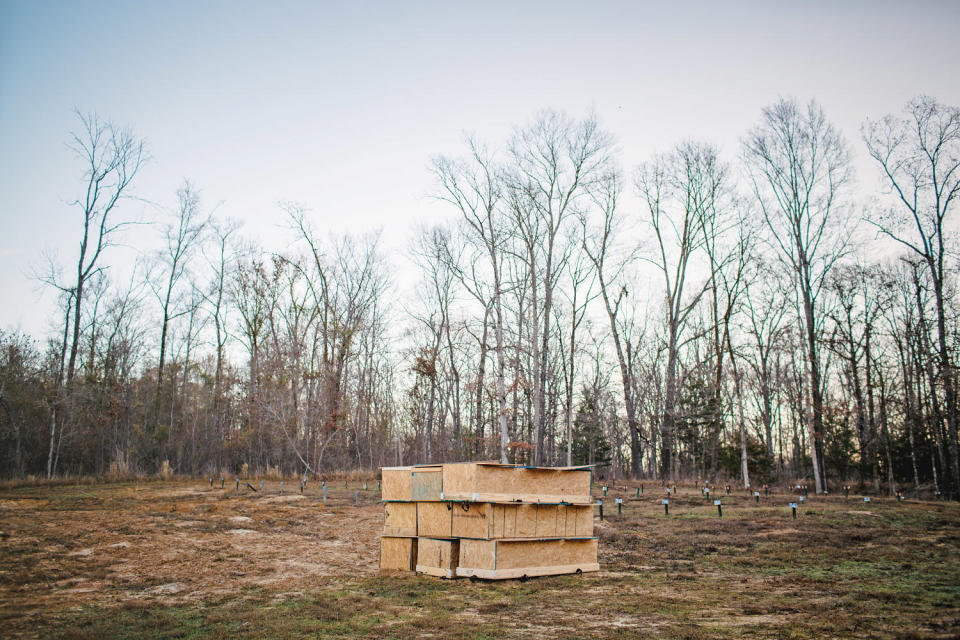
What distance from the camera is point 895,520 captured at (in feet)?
49.2

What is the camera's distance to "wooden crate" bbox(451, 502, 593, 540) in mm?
9328

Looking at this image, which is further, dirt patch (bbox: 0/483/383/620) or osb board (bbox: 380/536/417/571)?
osb board (bbox: 380/536/417/571)

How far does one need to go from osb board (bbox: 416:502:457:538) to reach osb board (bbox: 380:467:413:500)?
0.37 m

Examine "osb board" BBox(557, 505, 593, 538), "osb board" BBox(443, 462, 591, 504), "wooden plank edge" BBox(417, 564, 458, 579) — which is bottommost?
"wooden plank edge" BBox(417, 564, 458, 579)

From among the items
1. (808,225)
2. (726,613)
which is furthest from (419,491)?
(808,225)

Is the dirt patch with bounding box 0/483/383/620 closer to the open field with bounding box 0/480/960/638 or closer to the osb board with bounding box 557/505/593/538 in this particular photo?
the open field with bounding box 0/480/960/638

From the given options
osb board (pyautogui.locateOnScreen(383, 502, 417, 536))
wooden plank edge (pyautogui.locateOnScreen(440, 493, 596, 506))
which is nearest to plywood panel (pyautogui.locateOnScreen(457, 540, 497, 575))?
wooden plank edge (pyautogui.locateOnScreen(440, 493, 596, 506))

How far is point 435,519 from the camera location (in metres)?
9.97

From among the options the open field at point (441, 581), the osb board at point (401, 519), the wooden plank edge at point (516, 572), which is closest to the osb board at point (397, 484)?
the osb board at point (401, 519)

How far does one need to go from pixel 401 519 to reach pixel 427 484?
2.81 ft

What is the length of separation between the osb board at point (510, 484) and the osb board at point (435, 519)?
0.33m

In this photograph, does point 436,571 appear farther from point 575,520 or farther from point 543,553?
point 575,520

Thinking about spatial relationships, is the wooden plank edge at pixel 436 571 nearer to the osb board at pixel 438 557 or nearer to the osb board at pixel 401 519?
the osb board at pixel 438 557

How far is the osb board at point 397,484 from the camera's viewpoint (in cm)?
1048
